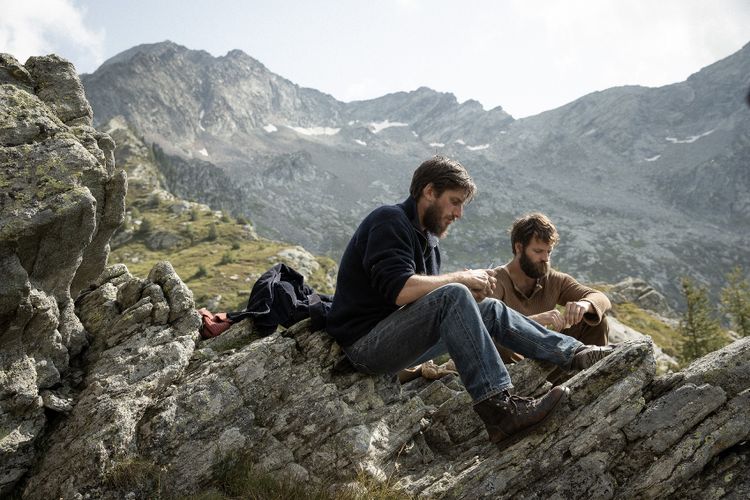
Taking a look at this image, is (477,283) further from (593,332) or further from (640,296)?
(640,296)

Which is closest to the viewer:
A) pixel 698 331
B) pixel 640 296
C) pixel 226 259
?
pixel 698 331

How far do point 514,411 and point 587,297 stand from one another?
3393 millimetres

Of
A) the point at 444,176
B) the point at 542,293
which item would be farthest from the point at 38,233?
the point at 542,293

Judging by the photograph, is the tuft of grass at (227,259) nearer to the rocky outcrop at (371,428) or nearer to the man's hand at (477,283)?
the rocky outcrop at (371,428)

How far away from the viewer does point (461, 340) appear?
6215 millimetres

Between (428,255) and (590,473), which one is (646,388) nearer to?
(590,473)

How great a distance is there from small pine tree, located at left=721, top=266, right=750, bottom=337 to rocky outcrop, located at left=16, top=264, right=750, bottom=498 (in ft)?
145

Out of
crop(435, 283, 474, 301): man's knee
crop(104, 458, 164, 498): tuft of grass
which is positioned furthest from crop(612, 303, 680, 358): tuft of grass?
crop(104, 458, 164, 498): tuft of grass

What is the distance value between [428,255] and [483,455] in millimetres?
3031

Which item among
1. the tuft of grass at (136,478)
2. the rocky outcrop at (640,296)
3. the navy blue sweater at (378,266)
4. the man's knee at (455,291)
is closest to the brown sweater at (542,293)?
the navy blue sweater at (378,266)

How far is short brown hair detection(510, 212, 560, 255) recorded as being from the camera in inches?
374

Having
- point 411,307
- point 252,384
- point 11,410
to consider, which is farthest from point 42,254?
point 411,307

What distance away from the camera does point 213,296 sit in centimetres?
8406

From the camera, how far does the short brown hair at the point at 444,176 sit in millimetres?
7016
